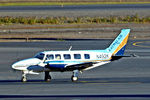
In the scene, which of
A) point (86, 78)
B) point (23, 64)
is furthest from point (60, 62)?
point (86, 78)

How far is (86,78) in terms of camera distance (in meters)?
38.5

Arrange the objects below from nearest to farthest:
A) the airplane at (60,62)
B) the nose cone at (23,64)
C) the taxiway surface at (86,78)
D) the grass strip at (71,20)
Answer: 1. the taxiway surface at (86,78)
2. the nose cone at (23,64)
3. the airplane at (60,62)
4. the grass strip at (71,20)

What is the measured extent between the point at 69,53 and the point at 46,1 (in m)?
117

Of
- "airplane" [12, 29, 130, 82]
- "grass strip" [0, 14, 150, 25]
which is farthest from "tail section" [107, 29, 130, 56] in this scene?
"grass strip" [0, 14, 150, 25]

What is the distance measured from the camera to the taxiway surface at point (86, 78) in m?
31.4

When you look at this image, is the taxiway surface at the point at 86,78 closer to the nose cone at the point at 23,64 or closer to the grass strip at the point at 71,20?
the nose cone at the point at 23,64

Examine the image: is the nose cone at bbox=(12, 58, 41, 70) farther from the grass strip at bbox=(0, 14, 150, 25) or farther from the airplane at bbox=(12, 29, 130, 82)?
the grass strip at bbox=(0, 14, 150, 25)

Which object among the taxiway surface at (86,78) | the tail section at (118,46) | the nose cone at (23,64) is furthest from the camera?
the tail section at (118,46)

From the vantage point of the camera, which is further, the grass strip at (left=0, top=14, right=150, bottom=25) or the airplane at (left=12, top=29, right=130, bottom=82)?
the grass strip at (left=0, top=14, right=150, bottom=25)

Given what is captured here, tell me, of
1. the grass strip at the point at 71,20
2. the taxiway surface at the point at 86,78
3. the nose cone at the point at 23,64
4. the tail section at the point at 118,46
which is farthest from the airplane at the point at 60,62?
the grass strip at the point at 71,20

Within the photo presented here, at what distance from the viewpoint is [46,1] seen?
152 m

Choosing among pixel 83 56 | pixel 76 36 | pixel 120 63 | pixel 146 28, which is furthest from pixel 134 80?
pixel 146 28

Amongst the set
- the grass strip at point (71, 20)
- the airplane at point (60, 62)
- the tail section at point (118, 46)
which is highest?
the tail section at point (118, 46)

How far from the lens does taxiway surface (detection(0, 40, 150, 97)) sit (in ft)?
103
